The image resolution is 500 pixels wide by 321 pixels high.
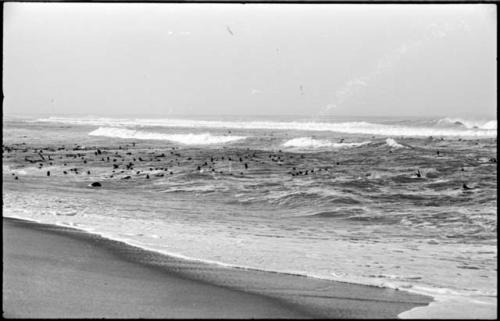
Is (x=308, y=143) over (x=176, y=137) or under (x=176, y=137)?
under

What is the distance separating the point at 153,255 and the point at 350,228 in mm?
3002

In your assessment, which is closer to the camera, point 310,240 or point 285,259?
point 285,259

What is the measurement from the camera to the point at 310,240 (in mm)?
6535

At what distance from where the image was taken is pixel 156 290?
4.00 metres

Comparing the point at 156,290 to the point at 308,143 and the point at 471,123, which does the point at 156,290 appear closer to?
the point at 308,143

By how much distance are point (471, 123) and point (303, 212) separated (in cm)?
3259

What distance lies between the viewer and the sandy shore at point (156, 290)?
3.46 meters

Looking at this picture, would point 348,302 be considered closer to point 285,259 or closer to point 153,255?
point 285,259

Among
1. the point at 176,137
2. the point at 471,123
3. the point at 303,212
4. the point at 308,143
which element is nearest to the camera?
the point at 303,212

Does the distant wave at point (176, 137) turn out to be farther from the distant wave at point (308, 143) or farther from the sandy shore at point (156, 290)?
the sandy shore at point (156, 290)

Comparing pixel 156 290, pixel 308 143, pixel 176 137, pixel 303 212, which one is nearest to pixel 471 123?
pixel 308 143

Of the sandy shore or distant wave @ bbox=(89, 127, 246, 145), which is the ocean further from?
distant wave @ bbox=(89, 127, 246, 145)

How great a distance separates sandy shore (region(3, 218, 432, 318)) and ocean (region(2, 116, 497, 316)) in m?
0.32

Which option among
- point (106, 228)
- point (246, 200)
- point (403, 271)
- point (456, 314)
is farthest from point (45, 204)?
point (456, 314)
